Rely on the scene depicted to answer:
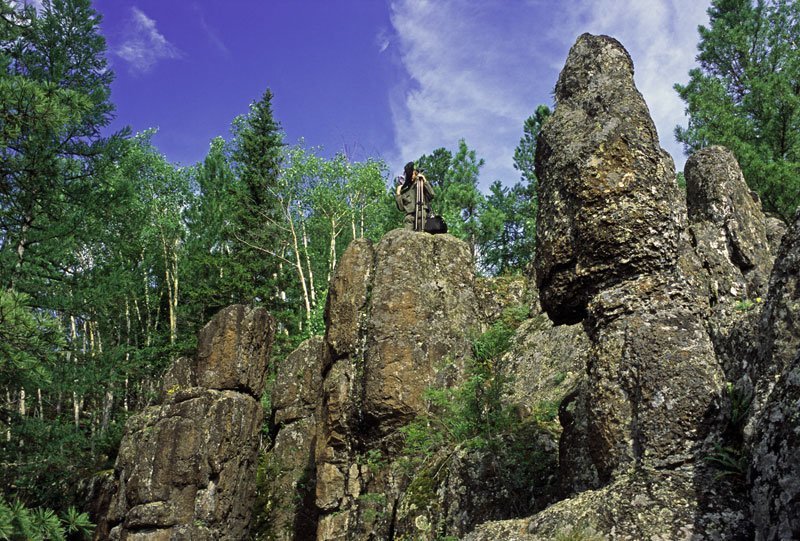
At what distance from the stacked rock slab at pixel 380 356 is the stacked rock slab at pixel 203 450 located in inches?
147

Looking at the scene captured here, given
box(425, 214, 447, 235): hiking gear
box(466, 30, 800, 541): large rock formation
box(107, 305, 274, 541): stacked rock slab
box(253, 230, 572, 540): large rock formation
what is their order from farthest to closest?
box(425, 214, 447, 235): hiking gear → box(107, 305, 274, 541): stacked rock slab → box(253, 230, 572, 540): large rock formation → box(466, 30, 800, 541): large rock formation

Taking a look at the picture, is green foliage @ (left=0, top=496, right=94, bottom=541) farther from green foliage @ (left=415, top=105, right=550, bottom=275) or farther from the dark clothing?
green foliage @ (left=415, top=105, right=550, bottom=275)

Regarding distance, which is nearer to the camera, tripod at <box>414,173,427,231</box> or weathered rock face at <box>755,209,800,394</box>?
weathered rock face at <box>755,209,800,394</box>

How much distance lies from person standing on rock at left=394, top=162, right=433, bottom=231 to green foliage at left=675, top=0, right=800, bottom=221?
436 inches

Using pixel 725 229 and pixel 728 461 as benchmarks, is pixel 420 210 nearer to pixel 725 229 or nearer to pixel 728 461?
pixel 725 229

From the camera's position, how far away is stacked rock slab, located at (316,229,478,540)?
11508 millimetres

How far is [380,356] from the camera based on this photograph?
1202 cm

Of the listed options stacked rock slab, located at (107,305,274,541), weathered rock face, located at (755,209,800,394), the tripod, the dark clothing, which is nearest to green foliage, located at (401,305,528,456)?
weathered rock face, located at (755,209,800,394)

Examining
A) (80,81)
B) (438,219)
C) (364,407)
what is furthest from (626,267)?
(80,81)

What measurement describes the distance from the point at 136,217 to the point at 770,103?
1018 inches

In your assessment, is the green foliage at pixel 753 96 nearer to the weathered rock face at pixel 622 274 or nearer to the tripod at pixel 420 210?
the tripod at pixel 420 210

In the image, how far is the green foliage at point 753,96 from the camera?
19.2m

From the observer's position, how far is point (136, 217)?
1039 inches

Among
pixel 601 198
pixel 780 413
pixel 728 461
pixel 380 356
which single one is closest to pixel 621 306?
pixel 601 198
